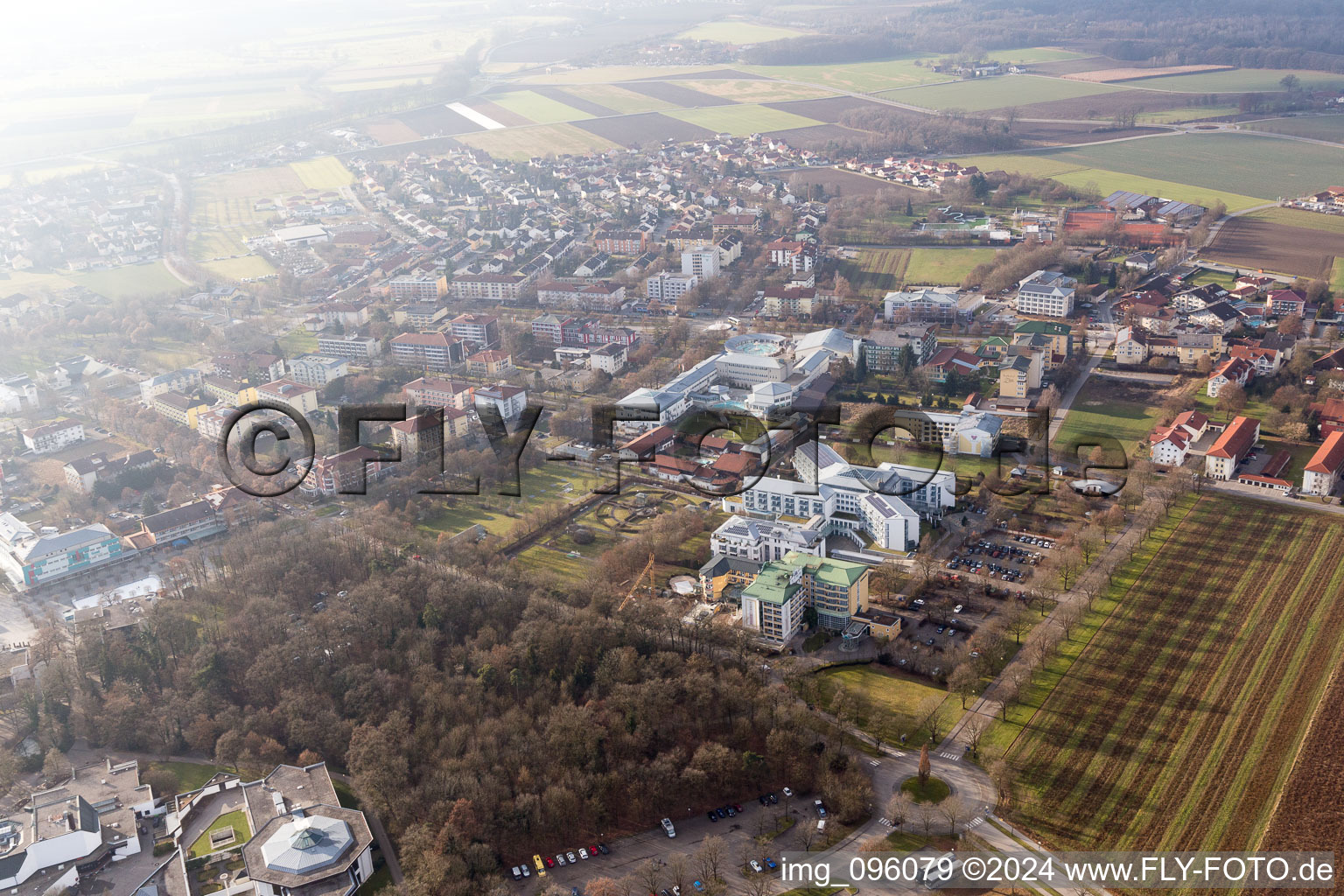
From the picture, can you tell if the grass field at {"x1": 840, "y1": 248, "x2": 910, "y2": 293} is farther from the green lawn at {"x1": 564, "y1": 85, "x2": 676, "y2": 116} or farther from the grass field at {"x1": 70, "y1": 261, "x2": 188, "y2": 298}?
the green lawn at {"x1": 564, "y1": 85, "x2": 676, "y2": 116}

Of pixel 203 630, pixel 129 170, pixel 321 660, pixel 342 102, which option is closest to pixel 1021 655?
pixel 321 660

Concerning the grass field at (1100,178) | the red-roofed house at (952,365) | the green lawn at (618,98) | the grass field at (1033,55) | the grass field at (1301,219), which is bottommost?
the red-roofed house at (952,365)

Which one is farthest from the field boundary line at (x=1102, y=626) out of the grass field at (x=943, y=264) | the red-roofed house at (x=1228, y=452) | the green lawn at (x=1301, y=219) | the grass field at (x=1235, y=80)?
the grass field at (x=1235, y=80)

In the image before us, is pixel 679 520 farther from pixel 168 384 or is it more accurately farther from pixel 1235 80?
pixel 1235 80

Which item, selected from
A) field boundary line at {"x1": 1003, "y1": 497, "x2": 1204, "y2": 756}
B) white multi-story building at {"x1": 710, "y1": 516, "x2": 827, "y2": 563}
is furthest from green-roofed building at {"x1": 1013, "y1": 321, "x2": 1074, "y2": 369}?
white multi-story building at {"x1": 710, "y1": 516, "x2": 827, "y2": 563}

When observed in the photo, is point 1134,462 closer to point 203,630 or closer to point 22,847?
point 203,630

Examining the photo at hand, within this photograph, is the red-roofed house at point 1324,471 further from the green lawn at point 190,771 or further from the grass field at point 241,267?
the grass field at point 241,267
